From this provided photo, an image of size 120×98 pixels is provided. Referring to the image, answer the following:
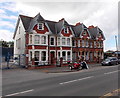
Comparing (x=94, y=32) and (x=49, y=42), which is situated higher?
(x=94, y=32)

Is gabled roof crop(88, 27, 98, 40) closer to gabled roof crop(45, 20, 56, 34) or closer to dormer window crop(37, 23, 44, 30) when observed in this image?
gabled roof crop(45, 20, 56, 34)

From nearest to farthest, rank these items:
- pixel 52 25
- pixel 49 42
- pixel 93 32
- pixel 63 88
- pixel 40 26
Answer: pixel 63 88
pixel 40 26
pixel 49 42
pixel 52 25
pixel 93 32

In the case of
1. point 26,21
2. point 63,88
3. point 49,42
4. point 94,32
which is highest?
point 26,21

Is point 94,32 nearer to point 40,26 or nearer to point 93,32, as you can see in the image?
point 93,32

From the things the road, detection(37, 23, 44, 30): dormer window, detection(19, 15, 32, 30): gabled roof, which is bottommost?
the road

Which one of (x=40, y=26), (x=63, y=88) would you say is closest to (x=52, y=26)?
(x=40, y=26)

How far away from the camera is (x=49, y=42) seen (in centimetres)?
2742

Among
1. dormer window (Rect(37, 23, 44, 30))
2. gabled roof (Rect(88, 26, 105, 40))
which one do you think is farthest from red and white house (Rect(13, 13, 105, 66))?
gabled roof (Rect(88, 26, 105, 40))

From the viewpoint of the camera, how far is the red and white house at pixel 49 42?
24984 millimetres

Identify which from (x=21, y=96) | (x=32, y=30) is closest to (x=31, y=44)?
(x=32, y=30)

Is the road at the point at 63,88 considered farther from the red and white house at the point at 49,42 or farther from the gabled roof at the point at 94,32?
the gabled roof at the point at 94,32

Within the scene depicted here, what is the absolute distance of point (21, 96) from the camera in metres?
7.08

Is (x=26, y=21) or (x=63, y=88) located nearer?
(x=63, y=88)

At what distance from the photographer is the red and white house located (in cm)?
2498
